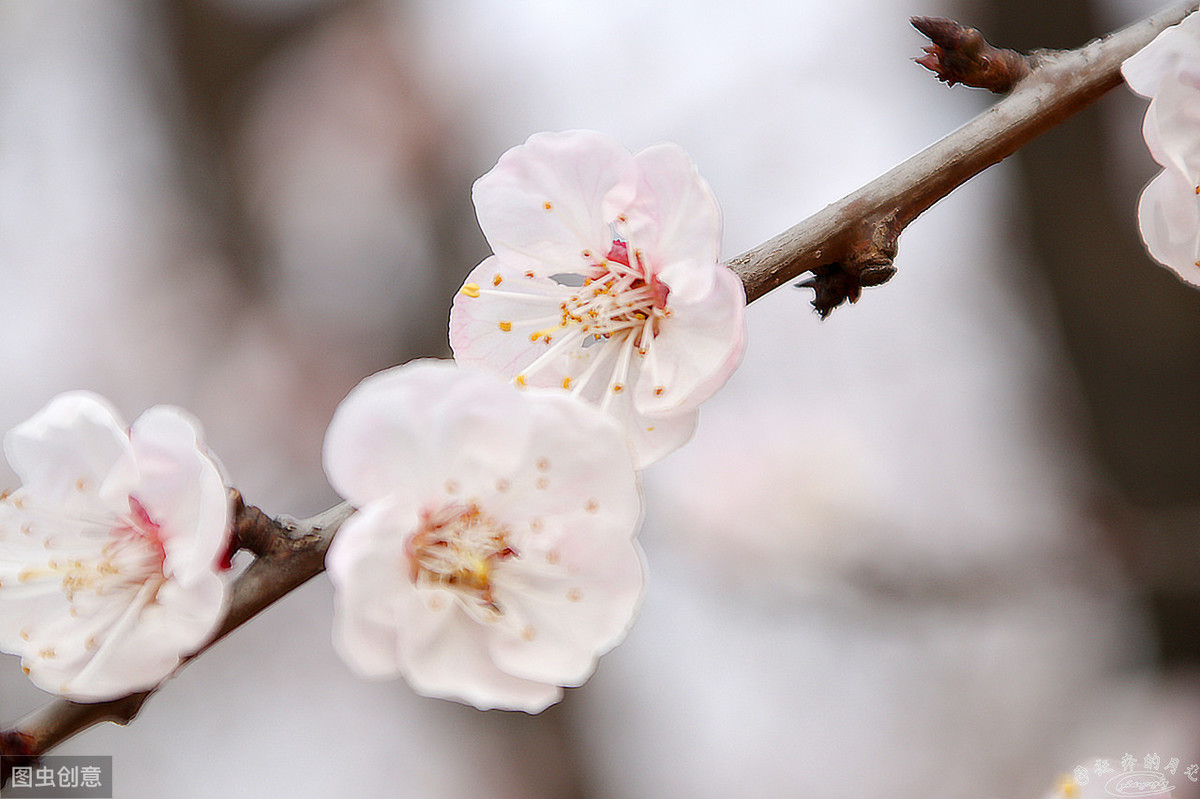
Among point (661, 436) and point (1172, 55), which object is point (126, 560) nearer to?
point (661, 436)

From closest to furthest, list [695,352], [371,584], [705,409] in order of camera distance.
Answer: [371,584] → [695,352] → [705,409]

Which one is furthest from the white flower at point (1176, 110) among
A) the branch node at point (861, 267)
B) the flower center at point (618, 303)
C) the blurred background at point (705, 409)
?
the blurred background at point (705, 409)

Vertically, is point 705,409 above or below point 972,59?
below

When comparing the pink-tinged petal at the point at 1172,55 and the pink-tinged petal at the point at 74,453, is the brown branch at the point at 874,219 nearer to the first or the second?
the pink-tinged petal at the point at 1172,55

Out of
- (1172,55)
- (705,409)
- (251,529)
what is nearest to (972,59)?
(1172,55)

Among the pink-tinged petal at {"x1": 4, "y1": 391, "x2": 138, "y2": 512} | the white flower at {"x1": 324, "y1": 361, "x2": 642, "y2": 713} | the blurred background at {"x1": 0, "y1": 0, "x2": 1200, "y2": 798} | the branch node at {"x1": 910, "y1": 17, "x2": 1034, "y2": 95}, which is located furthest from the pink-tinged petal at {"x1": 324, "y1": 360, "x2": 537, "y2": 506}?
the blurred background at {"x1": 0, "y1": 0, "x2": 1200, "y2": 798}

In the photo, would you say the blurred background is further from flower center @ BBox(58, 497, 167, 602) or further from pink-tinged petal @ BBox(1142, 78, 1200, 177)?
flower center @ BBox(58, 497, 167, 602)

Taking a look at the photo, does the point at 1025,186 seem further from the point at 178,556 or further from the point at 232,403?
the point at 232,403
